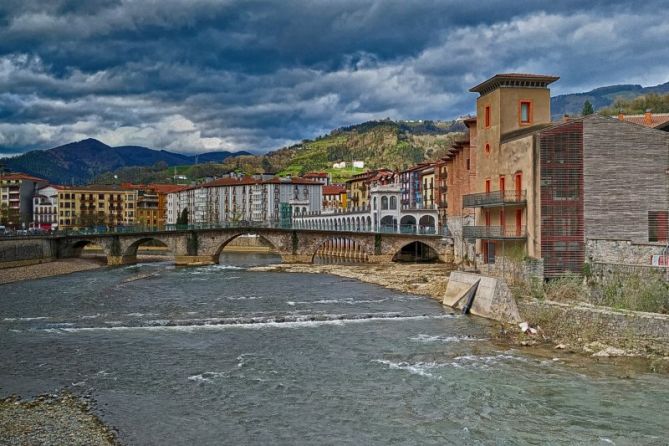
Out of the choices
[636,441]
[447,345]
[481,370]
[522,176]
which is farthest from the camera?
[522,176]

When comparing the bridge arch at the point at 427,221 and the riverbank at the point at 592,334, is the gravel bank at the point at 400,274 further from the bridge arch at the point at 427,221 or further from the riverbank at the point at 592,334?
the bridge arch at the point at 427,221

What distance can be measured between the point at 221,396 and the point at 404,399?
20.5 feet

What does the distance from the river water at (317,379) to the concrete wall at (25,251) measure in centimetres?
3563

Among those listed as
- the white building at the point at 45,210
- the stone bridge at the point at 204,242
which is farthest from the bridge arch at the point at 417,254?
the white building at the point at 45,210

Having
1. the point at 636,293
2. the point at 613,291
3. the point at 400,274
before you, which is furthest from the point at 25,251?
the point at 636,293

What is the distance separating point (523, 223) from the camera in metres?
41.7

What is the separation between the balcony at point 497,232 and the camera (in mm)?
41656

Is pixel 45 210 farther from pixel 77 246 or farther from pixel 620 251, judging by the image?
pixel 620 251

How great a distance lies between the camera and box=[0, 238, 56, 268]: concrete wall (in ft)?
243

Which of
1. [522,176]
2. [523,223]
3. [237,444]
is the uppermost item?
[522,176]

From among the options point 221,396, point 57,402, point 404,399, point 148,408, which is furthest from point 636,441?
point 57,402

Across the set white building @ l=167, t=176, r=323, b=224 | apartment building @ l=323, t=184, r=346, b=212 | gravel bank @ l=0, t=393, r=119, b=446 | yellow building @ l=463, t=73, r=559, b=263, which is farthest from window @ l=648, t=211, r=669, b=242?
apartment building @ l=323, t=184, r=346, b=212

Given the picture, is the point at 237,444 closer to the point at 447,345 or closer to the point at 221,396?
the point at 221,396

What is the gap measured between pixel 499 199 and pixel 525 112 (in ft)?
24.3
